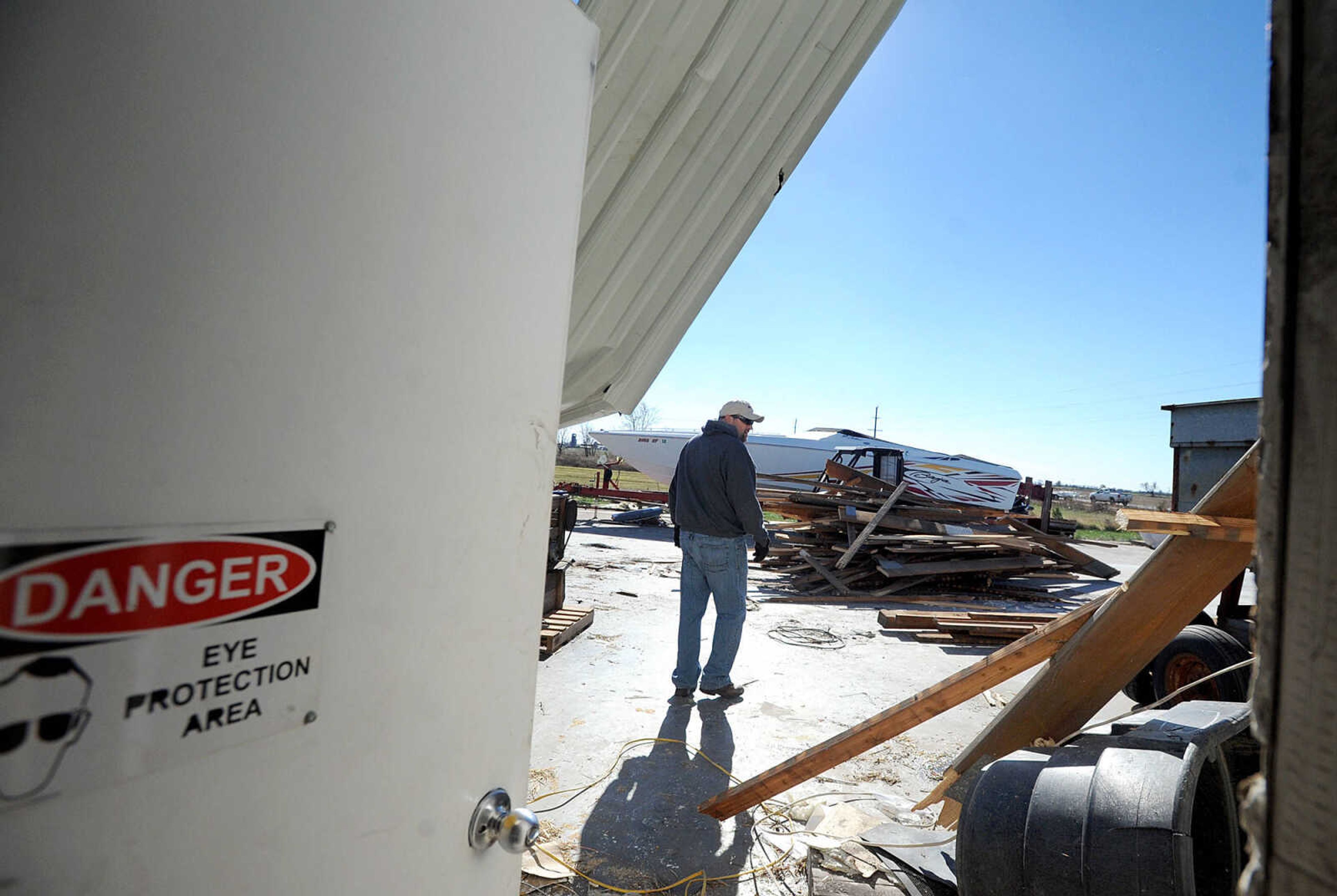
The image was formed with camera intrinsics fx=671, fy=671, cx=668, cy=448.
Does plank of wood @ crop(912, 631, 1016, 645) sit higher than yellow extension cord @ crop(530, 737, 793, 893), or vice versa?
plank of wood @ crop(912, 631, 1016, 645)

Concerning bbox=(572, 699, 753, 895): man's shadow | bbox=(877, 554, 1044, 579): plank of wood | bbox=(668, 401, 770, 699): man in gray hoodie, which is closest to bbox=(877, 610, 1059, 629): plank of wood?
bbox=(877, 554, 1044, 579): plank of wood

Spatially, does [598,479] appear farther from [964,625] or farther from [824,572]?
[964,625]

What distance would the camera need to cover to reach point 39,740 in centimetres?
53

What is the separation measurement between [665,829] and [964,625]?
4.93 meters

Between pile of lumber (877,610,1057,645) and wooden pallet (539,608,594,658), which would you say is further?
pile of lumber (877,610,1057,645)

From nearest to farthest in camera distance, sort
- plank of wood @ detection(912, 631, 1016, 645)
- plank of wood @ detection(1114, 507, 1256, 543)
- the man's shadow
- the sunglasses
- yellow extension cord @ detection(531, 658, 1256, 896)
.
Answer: the sunglasses < plank of wood @ detection(1114, 507, 1256, 543) < yellow extension cord @ detection(531, 658, 1256, 896) < the man's shadow < plank of wood @ detection(912, 631, 1016, 645)

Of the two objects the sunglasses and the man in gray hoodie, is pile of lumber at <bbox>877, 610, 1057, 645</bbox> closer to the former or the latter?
the man in gray hoodie

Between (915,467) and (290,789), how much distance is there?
60.7 ft

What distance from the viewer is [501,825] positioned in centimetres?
99

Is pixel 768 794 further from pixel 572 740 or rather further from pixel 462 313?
pixel 462 313

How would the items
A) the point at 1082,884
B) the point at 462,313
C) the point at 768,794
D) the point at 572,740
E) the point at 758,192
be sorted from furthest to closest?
1. the point at 572,740
2. the point at 768,794
3. the point at 758,192
4. the point at 1082,884
5. the point at 462,313

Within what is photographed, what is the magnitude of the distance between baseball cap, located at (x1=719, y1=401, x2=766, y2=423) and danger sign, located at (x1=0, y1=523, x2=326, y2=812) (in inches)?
168

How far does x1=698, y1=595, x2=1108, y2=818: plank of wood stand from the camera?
2504 mm

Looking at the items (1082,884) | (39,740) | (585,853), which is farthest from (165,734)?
(585,853)
